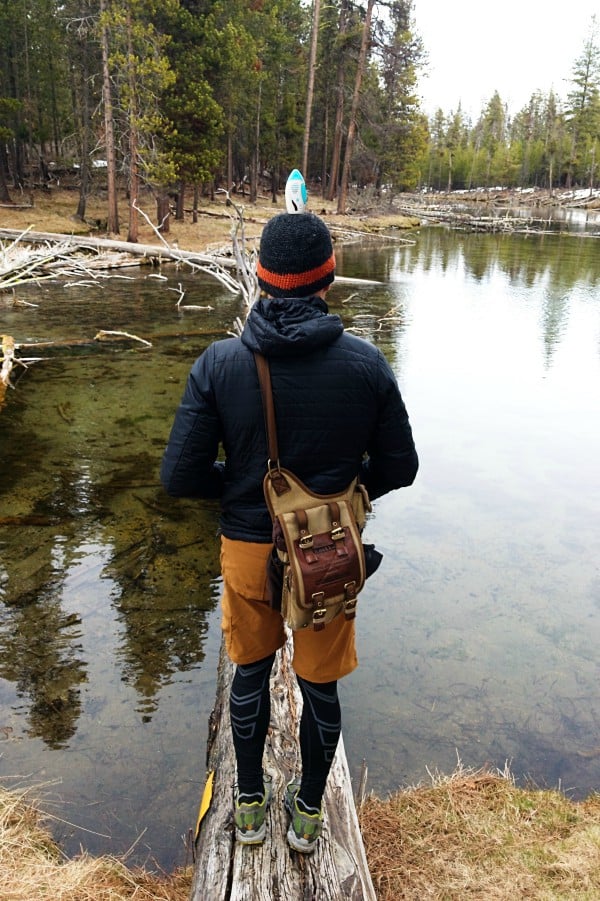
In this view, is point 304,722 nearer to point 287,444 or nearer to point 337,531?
point 337,531

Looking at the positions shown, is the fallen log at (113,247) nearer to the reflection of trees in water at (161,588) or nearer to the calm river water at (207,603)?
the calm river water at (207,603)

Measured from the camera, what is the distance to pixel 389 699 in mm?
3898

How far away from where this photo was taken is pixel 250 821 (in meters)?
2.19

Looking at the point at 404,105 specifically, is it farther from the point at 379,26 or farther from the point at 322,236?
the point at 322,236

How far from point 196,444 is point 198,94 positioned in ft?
76.2

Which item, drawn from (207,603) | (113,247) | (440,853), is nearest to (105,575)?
(207,603)

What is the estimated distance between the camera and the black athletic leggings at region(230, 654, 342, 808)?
6.76 feet

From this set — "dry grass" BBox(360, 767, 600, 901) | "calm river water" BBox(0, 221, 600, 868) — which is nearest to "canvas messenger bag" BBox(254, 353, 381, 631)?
"dry grass" BBox(360, 767, 600, 901)

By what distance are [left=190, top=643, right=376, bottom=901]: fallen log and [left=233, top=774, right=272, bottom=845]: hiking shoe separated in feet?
0.14

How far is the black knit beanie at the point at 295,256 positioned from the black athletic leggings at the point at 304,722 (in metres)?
1.19

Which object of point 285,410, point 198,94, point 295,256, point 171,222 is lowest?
point 285,410

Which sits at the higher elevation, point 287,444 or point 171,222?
point 171,222

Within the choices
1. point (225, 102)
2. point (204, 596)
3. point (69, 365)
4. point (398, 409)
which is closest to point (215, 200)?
point (225, 102)

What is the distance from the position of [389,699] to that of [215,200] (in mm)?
35394
